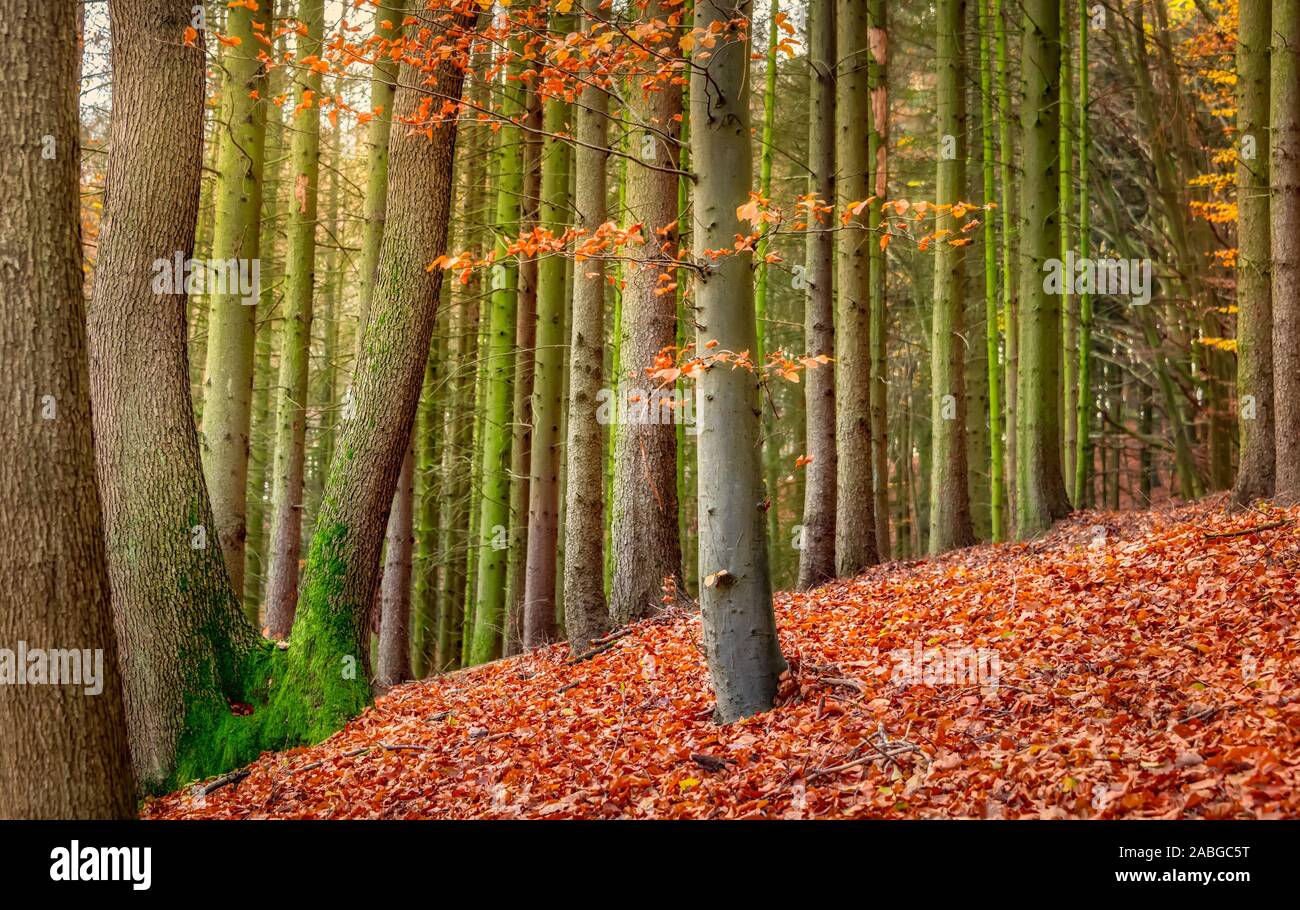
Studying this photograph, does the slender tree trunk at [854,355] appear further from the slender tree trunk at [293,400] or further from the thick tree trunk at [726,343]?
the slender tree trunk at [293,400]

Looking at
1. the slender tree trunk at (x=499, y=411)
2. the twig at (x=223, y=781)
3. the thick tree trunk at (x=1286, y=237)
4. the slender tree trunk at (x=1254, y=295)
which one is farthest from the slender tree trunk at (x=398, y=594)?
the thick tree trunk at (x=1286, y=237)

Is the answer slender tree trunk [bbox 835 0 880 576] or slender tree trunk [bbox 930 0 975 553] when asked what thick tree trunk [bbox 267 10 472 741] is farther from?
slender tree trunk [bbox 930 0 975 553]

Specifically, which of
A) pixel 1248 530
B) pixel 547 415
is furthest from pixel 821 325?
pixel 1248 530

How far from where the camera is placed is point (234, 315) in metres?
10.4

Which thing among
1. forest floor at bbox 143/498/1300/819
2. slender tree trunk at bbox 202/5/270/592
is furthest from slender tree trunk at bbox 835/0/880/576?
slender tree trunk at bbox 202/5/270/592

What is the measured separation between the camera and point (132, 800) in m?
4.99

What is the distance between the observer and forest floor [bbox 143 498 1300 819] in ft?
14.5

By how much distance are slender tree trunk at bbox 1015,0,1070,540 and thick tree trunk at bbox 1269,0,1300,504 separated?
2.88 metres

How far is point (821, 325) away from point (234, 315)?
627 cm

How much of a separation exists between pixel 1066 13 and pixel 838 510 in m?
8.50

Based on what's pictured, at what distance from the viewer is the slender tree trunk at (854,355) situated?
11.5m

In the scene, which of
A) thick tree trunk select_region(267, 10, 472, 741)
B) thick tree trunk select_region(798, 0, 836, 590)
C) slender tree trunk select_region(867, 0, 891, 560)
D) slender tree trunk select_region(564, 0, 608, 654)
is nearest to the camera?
thick tree trunk select_region(267, 10, 472, 741)

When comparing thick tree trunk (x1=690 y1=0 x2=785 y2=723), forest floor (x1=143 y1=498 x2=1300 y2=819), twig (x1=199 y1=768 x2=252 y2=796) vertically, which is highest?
thick tree trunk (x1=690 y1=0 x2=785 y2=723)
